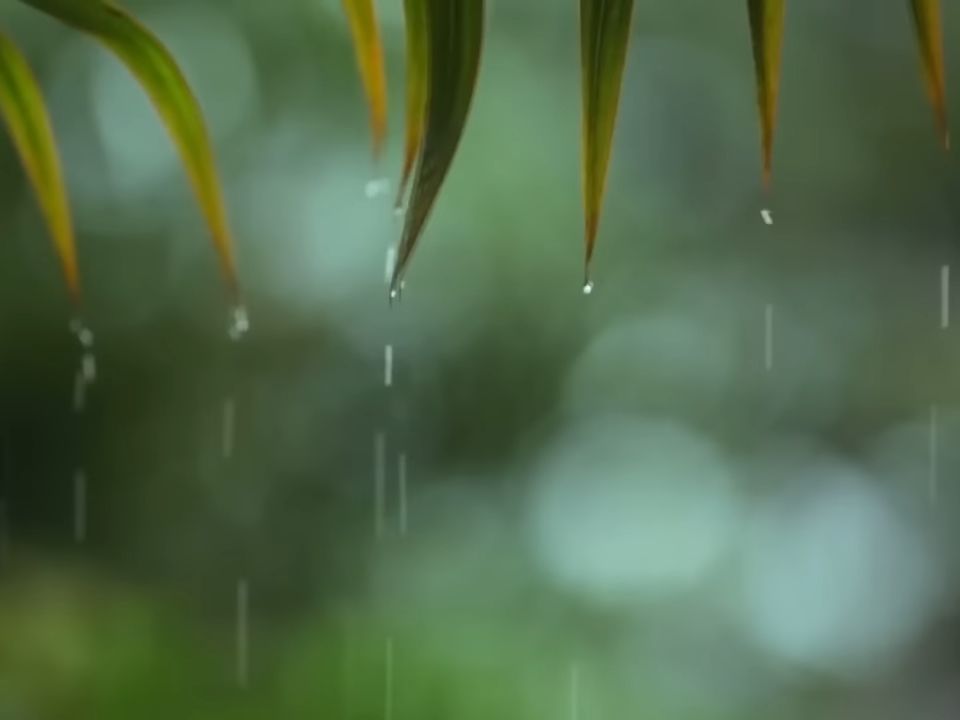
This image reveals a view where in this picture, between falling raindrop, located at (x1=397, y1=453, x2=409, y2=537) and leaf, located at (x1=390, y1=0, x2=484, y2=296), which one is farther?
falling raindrop, located at (x1=397, y1=453, x2=409, y2=537)

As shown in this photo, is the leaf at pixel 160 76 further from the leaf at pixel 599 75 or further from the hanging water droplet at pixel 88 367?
the hanging water droplet at pixel 88 367

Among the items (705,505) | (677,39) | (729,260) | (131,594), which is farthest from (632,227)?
(131,594)

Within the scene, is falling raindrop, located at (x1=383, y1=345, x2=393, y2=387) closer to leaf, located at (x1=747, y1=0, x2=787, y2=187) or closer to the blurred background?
the blurred background

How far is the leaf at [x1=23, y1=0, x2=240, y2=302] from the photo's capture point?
1.43 feet

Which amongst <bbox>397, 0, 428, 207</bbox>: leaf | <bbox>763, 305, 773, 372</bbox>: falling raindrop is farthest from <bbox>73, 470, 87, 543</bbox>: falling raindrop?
<bbox>397, 0, 428, 207</bbox>: leaf

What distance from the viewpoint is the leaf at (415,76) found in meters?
0.42

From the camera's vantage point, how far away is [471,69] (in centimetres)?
41

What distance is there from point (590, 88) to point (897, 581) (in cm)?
139

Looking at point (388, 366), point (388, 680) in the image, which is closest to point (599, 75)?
point (388, 366)

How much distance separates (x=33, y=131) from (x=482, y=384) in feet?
4.24

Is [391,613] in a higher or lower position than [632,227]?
lower

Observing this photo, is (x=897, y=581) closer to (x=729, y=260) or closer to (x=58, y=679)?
(x=729, y=260)

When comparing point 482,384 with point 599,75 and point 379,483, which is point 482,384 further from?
point 599,75

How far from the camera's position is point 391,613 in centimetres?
178
